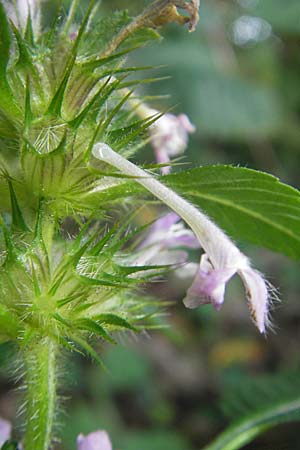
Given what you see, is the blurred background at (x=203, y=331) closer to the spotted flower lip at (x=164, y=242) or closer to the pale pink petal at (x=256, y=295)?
the spotted flower lip at (x=164, y=242)

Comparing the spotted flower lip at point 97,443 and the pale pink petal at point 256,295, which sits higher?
the pale pink petal at point 256,295

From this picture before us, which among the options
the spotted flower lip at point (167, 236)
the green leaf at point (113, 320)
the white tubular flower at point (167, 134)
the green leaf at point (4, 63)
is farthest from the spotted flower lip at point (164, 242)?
the green leaf at point (4, 63)

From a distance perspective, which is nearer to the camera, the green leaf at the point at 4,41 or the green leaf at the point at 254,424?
the green leaf at the point at 4,41

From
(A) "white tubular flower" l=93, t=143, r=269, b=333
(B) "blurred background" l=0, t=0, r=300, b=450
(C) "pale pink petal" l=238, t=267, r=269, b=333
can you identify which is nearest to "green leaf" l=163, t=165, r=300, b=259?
(A) "white tubular flower" l=93, t=143, r=269, b=333

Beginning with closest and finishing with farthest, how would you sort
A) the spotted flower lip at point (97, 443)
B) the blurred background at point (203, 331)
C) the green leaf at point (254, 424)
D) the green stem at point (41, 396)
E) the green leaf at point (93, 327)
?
the green leaf at point (93, 327) < the green stem at point (41, 396) < the spotted flower lip at point (97, 443) < the green leaf at point (254, 424) < the blurred background at point (203, 331)

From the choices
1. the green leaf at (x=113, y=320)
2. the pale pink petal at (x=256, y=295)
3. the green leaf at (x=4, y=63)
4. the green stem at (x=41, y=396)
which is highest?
the green leaf at (x=4, y=63)

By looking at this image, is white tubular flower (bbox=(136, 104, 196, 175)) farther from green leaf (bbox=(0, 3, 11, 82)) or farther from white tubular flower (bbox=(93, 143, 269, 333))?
green leaf (bbox=(0, 3, 11, 82))

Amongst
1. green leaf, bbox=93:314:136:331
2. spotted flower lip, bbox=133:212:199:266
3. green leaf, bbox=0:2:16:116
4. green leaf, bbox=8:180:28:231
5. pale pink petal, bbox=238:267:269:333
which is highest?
green leaf, bbox=0:2:16:116

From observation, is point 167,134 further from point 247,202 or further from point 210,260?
point 210,260
